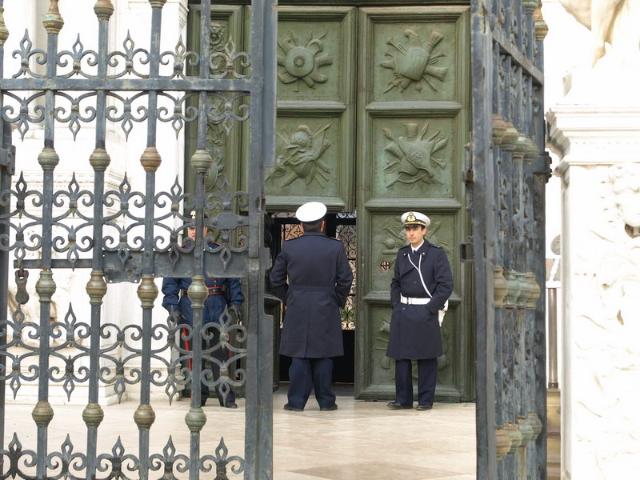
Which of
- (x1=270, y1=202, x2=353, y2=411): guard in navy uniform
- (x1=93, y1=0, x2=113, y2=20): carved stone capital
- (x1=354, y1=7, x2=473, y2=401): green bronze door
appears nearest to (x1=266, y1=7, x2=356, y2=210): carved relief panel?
(x1=354, y1=7, x2=473, y2=401): green bronze door

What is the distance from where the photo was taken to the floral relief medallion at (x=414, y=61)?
12.1m

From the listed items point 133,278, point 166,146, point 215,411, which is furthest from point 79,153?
point 133,278

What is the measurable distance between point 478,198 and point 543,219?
4.44ft

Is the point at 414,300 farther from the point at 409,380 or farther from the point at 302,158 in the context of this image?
the point at 302,158

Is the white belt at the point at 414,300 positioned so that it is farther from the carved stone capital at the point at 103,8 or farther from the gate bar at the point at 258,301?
the carved stone capital at the point at 103,8

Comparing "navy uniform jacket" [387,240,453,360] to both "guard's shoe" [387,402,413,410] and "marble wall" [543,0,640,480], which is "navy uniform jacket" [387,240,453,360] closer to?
"guard's shoe" [387,402,413,410]

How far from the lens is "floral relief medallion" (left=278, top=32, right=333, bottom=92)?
12.2 metres

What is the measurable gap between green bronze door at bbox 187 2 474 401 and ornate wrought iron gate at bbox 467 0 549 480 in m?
6.01

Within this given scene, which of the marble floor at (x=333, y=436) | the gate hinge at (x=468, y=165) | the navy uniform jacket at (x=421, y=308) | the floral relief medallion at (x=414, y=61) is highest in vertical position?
the floral relief medallion at (x=414, y=61)

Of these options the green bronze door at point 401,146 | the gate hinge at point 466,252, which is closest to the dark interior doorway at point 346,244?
the green bronze door at point 401,146

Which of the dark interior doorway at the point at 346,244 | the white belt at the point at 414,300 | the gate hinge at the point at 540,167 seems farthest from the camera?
the dark interior doorway at the point at 346,244

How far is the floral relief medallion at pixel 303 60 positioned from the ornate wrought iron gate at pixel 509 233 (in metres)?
6.26

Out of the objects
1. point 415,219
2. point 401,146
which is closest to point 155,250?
point 415,219

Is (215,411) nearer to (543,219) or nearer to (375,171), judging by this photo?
(375,171)
